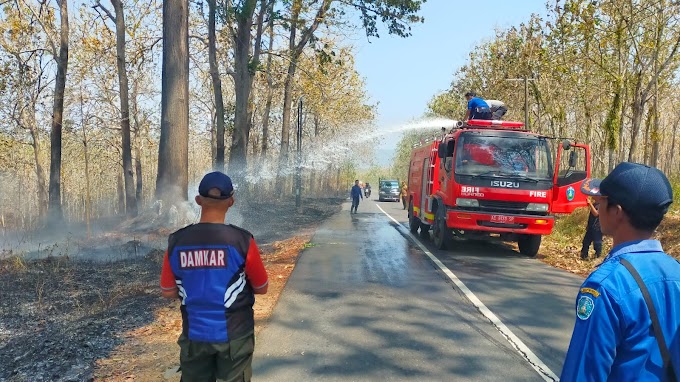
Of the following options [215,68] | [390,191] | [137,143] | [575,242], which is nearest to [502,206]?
[575,242]

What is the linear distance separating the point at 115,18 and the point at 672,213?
68.7 feet

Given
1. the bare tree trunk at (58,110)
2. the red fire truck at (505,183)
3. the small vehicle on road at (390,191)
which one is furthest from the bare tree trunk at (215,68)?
the small vehicle on road at (390,191)

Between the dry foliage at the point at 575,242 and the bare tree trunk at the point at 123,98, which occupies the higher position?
the bare tree trunk at the point at 123,98

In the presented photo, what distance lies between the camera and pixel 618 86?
672 inches

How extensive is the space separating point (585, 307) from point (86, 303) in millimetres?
7221

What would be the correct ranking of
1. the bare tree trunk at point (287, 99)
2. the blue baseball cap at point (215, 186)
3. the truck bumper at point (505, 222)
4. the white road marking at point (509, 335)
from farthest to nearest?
Answer: 1. the bare tree trunk at point (287, 99)
2. the truck bumper at point (505, 222)
3. the white road marking at point (509, 335)
4. the blue baseball cap at point (215, 186)

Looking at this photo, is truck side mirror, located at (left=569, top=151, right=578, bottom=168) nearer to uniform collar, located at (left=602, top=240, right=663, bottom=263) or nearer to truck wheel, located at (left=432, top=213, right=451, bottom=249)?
truck wheel, located at (left=432, top=213, right=451, bottom=249)

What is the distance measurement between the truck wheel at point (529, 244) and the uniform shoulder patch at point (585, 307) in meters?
10.6

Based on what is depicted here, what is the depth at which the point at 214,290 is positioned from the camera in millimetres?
2998

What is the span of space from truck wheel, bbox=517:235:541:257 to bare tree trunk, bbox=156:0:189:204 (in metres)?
8.29

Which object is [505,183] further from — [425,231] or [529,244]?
[425,231]

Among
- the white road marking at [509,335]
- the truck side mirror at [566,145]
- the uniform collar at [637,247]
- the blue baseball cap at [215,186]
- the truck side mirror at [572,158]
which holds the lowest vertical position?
the white road marking at [509,335]

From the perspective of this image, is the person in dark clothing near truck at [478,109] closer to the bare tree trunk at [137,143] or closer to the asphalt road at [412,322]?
the asphalt road at [412,322]

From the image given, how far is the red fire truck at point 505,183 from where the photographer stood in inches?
442
